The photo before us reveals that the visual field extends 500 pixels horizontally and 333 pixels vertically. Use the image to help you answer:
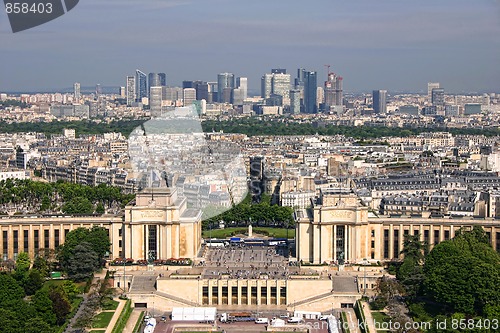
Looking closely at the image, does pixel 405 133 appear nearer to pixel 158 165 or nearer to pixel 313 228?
pixel 158 165

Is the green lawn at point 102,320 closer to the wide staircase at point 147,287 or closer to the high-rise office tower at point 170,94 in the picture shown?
the wide staircase at point 147,287

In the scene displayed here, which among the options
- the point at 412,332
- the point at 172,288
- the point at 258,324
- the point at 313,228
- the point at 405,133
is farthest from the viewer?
the point at 405,133

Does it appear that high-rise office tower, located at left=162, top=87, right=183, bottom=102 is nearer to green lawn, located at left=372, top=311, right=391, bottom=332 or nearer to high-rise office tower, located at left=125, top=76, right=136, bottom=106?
high-rise office tower, located at left=125, top=76, right=136, bottom=106

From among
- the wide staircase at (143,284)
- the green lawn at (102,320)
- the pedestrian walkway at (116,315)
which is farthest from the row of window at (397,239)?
the green lawn at (102,320)

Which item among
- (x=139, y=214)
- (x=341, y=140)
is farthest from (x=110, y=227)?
(x=341, y=140)

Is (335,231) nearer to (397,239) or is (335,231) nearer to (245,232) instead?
(397,239)

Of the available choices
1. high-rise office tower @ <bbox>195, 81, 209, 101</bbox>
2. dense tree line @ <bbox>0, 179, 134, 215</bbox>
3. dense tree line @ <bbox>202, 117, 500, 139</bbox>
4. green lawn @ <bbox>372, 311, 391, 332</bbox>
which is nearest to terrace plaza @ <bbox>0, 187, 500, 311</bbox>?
green lawn @ <bbox>372, 311, 391, 332</bbox>

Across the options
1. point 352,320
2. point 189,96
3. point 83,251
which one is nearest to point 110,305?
point 83,251
